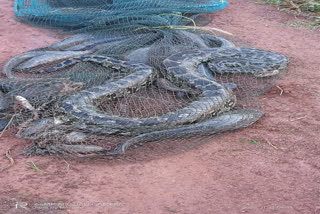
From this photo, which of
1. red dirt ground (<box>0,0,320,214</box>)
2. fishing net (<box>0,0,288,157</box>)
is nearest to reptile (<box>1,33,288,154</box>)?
fishing net (<box>0,0,288,157</box>)

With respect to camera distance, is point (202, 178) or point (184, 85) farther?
point (184, 85)

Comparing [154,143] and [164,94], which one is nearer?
[154,143]

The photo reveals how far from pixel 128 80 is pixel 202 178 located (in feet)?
7.17

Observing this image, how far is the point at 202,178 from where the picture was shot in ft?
12.6

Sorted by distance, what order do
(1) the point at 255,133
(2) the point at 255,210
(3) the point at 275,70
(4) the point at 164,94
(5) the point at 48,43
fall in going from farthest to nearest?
(5) the point at 48,43 < (3) the point at 275,70 < (4) the point at 164,94 < (1) the point at 255,133 < (2) the point at 255,210

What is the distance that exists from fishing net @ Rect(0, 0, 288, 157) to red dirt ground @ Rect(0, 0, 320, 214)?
17 cm

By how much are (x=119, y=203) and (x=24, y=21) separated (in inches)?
216

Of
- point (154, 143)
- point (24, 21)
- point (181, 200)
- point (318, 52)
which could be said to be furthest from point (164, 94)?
point (24, 21)

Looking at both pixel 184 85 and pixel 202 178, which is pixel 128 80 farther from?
pixel 202 178

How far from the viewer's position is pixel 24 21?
8.10 meters

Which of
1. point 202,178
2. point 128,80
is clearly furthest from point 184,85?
point 202,178

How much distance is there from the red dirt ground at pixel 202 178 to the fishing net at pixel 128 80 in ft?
0.55

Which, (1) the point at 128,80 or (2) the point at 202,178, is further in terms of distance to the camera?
(1) the point at 128,80

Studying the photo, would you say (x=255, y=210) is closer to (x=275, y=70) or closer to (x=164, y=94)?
(x=164, y=94)
